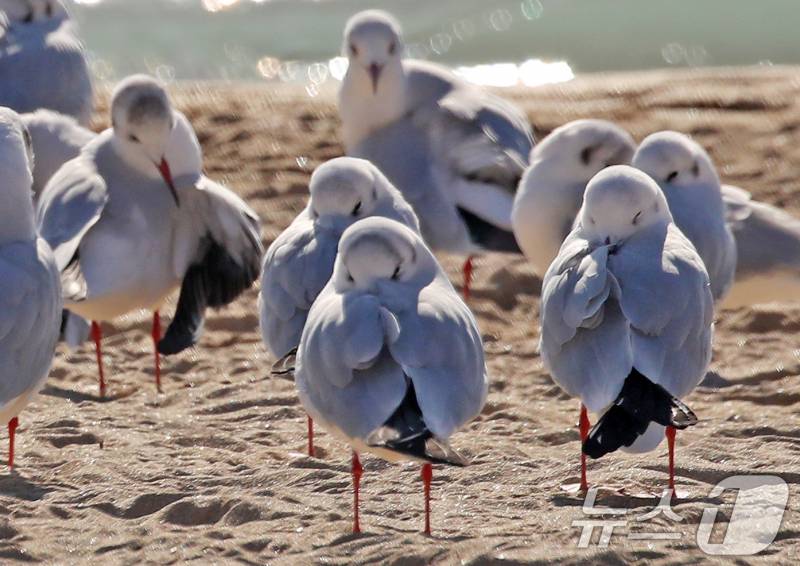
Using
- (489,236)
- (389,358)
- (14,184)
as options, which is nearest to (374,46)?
(489,236)

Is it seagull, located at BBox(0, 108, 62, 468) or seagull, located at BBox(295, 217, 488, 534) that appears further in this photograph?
seagull, located at BBox(0, 108, 62, 468)

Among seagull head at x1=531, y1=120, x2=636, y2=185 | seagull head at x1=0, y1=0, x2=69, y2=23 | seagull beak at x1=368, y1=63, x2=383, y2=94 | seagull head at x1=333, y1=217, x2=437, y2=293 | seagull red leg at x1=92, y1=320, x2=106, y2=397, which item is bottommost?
seagull red leg at x1=92, y1=320, x2=106, y2=397

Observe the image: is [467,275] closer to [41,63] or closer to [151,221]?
[151,221]

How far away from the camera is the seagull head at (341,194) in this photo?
593cm

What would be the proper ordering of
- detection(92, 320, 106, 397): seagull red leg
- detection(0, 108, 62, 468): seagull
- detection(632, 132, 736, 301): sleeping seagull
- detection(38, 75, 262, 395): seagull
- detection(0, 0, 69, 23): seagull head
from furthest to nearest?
detection(0, 0, 69, 23): seagull head < detection(92, 320, 106, 397): seagull red leg < detection(38, 75, 262, 395): seagull < detection(632, 132, 736, 301): sleeping seagull < detection(0, 108, 62, 468): seagull

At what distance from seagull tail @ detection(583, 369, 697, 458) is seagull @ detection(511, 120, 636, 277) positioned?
7.35 feet

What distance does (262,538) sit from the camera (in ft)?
16.2

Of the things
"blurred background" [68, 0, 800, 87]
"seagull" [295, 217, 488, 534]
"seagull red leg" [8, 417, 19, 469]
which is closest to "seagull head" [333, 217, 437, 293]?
"seagull" [295, 217, 488, 534]

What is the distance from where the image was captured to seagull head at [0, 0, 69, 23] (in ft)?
31.6

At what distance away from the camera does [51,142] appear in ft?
25.8

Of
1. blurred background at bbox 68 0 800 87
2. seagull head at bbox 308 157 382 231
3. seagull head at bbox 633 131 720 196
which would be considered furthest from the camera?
blurred background at bbox 68 0 800 87

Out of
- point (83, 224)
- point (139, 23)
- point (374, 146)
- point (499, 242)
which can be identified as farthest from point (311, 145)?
point (139, 23)

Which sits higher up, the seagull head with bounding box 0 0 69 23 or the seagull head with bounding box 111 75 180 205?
the seagull head with bounding box 0 0 69 23

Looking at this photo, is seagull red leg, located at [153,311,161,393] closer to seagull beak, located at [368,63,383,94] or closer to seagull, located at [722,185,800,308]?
seagull beak, located at [368,63,383,94]
